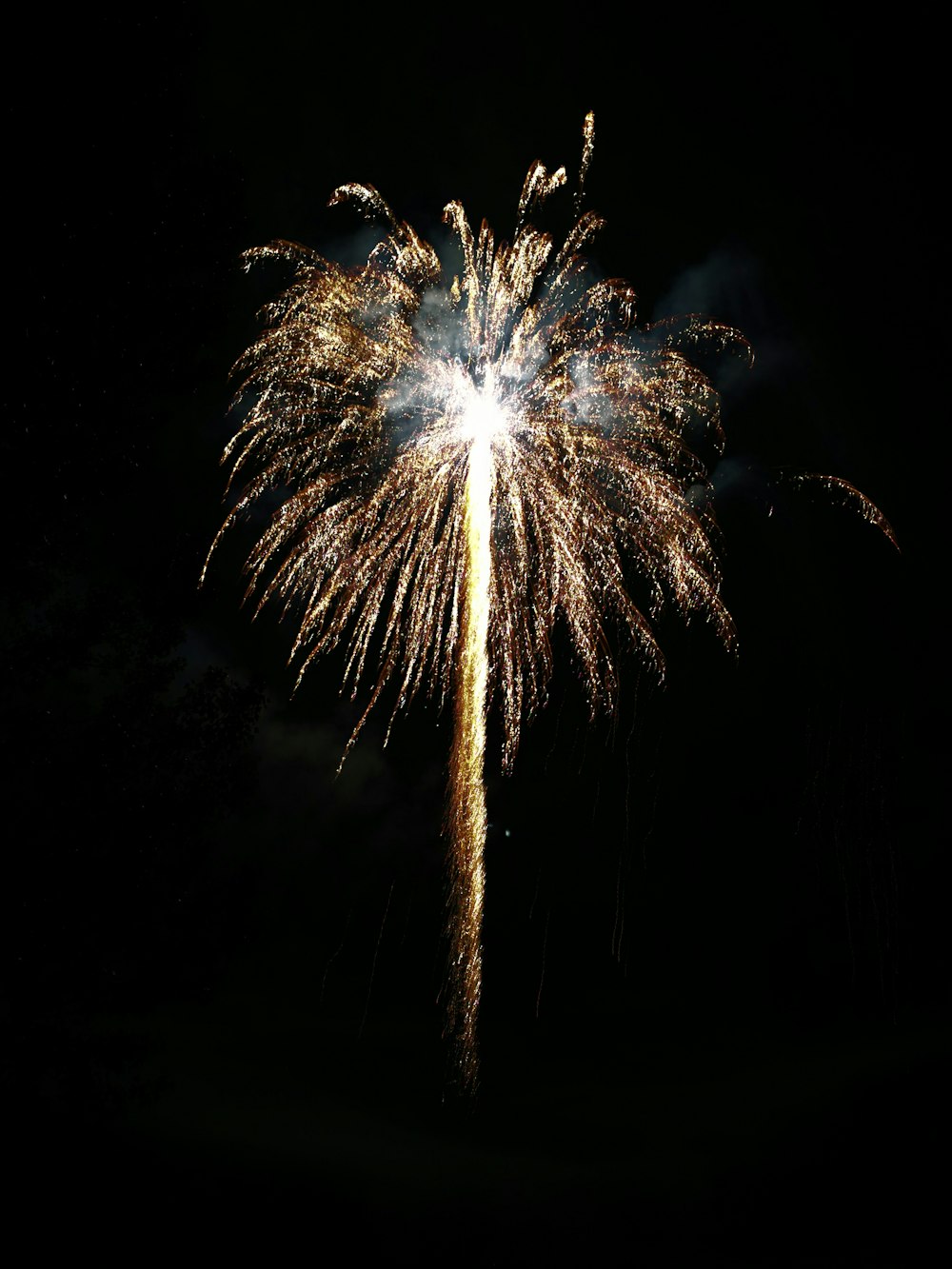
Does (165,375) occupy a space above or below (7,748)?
above

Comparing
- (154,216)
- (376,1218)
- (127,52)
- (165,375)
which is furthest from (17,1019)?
(376,1218)

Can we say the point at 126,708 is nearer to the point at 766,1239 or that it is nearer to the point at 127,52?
the point at 127,52

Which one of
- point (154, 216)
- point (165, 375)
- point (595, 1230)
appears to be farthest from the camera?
point (595, 1230)

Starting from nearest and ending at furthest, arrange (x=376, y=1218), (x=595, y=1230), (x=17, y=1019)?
(x=17, y=1019), (x=376, y=1218), (x=595, y=1230)

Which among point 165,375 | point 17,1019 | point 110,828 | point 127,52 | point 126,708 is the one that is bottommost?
point 17,1019

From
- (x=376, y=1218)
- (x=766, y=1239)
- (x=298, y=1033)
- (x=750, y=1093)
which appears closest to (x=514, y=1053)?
(x=298, y=1033)

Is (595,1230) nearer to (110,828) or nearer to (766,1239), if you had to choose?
(766,1239)

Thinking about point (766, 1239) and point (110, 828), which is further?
point (766, 1239)
